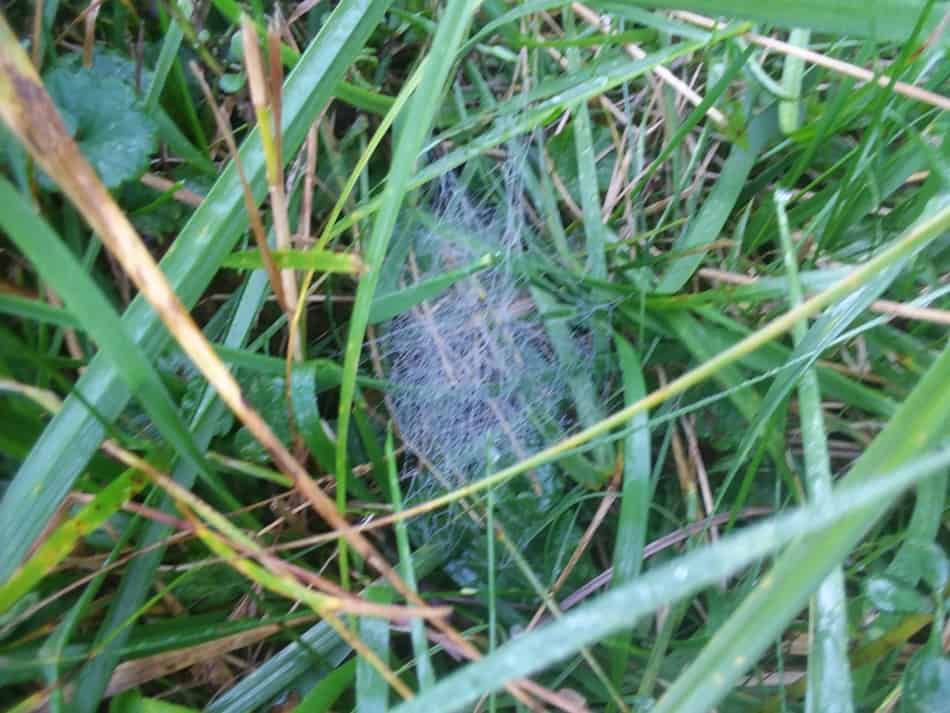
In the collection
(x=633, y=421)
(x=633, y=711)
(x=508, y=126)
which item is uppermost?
(x=508, y=126)

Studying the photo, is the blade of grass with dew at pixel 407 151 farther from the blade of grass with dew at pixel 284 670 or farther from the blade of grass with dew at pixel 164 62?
the blade of grass with dew at pixel 164 62

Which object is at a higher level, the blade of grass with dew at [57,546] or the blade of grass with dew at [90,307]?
the blade of grass with dew at [90,307]

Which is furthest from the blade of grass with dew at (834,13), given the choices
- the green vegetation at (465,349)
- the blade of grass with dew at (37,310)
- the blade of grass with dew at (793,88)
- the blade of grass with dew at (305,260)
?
the blade of grass with dew at (37,310)

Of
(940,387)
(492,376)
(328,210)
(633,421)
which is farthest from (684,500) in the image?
(328,210)

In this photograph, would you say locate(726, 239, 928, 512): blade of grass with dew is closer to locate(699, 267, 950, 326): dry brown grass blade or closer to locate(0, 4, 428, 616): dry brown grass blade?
locate(699, 267, 950, 326): dry brown grass blade

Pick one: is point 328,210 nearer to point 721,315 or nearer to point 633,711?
point 721,315

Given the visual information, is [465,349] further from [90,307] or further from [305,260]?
[90,307]

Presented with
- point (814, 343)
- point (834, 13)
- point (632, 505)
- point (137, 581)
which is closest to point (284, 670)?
point (137, 581)
